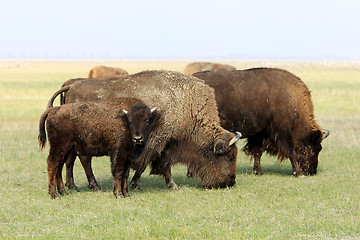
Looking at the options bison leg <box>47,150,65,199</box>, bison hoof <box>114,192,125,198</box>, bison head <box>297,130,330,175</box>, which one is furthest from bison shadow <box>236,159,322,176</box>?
bison leg <box>47,150,65,199</box>

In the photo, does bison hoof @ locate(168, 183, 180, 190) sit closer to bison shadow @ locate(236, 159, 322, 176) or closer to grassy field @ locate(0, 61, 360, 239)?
grassy field @ locate(0, 61, 360, 239)

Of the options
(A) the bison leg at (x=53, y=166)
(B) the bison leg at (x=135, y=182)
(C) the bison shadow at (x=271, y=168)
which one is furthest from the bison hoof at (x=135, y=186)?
(C) the bison shadow at (x=271, y=168)

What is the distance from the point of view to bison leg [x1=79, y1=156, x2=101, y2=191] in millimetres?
9398

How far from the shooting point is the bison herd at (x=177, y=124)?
8812mm

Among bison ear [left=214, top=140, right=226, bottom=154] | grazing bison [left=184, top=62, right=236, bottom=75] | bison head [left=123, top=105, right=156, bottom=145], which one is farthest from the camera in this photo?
grazing bison [left=184, top=62, right=236, bottom=75]

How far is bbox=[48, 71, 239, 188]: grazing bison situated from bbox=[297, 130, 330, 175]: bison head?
2371 millimetres

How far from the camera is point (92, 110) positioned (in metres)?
8.93

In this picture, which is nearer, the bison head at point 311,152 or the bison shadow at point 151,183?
the bison shadow at point 151,183

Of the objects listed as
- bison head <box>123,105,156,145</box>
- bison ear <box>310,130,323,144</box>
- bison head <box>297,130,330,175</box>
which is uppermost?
bison head <box>123,105,156,145</box>

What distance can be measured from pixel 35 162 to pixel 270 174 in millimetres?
5421

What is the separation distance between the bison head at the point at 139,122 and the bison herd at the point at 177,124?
0.02m

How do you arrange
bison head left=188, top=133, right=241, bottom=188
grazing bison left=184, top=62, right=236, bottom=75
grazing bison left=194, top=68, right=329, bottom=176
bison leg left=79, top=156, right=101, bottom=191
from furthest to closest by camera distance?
grazing bison left=184, top=62, right=236, bottom=75 → grazing bison left=194, top=68, right=329, bottom=176 → bison head left=188, top=133, right=241, bottom=188 → bison leg left=79, top=156, right=101, bottom=191

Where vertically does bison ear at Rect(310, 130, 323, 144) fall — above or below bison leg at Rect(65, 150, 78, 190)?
above

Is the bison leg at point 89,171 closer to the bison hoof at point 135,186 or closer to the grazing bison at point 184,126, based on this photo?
the bison hoof at point 135,186
